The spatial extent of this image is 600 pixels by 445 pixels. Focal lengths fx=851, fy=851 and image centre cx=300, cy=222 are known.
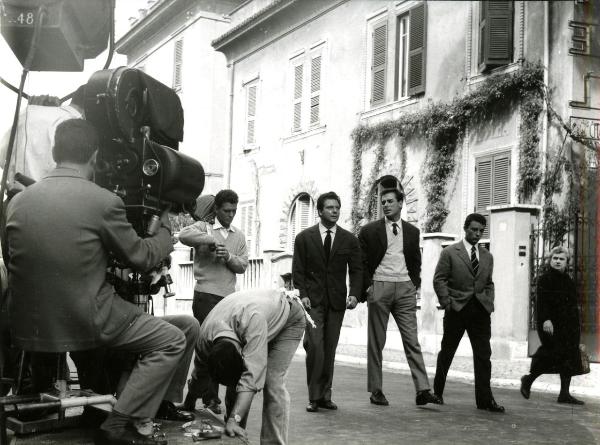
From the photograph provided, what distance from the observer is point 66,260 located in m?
3.18

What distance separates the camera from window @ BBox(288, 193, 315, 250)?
16859mm

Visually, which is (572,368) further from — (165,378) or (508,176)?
(165,378)

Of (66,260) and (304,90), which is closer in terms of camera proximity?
(66,260)

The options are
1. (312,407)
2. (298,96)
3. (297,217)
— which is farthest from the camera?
(298,96)

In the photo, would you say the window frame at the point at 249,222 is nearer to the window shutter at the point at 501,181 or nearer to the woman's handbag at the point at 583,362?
the window shutter at the point at 501,181

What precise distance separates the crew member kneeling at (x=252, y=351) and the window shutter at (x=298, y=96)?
43.8 ft

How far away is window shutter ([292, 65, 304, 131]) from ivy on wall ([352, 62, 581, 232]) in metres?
3.19

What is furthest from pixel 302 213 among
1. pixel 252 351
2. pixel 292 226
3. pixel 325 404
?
pixel 252 351

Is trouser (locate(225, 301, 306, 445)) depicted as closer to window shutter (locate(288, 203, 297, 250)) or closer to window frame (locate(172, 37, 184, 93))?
window shutter (locate(288, 203, 297, 250))

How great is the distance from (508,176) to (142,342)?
28.7 ft

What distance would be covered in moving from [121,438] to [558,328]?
541 cm

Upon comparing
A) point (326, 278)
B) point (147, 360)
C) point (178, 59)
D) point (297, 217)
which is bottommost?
point (147, 360)

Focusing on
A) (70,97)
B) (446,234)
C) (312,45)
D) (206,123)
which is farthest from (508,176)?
(206,123)

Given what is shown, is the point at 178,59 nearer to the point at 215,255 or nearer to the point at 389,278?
the point at 389,278
